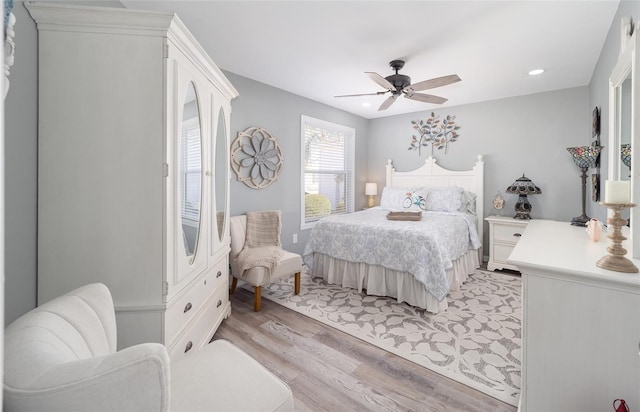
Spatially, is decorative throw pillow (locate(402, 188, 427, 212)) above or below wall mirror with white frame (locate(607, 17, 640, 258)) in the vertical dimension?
below

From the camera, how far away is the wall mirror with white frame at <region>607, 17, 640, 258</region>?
1.28 meters

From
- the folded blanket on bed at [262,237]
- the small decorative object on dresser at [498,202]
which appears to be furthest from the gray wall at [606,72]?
the folded blanket on bed at [262,237]

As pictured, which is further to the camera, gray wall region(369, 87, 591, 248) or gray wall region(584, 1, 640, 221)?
gray wall region(369, 87, 591, 248)

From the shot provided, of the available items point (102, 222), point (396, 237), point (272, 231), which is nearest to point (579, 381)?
point (396, 237)

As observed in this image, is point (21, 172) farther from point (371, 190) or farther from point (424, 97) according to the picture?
point (371, 190)

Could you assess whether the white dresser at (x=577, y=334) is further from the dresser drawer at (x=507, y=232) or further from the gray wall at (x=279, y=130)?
the gray wall at (x=279, y=130)

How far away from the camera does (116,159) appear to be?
1.44 meters

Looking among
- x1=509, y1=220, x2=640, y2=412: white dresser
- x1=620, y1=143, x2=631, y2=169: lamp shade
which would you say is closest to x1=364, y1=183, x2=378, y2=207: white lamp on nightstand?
x1=620, y1=143, x2=631, y2=169: lamp shade

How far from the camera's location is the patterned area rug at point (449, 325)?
1879 millimetres

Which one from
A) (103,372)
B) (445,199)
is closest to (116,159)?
(103,372)

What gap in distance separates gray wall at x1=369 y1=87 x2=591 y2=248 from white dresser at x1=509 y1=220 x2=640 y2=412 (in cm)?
315

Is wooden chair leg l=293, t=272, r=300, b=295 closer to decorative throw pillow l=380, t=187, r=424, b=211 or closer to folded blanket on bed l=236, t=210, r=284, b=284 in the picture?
folded blanket on bed l=236, t=210, r=284, b=284

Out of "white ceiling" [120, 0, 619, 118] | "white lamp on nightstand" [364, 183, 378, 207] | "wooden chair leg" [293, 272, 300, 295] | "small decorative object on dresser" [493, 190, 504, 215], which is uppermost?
"white ceiling" [120, 0, 619, 118]

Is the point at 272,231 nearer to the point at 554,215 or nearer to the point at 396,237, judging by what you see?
the point at 396,237
